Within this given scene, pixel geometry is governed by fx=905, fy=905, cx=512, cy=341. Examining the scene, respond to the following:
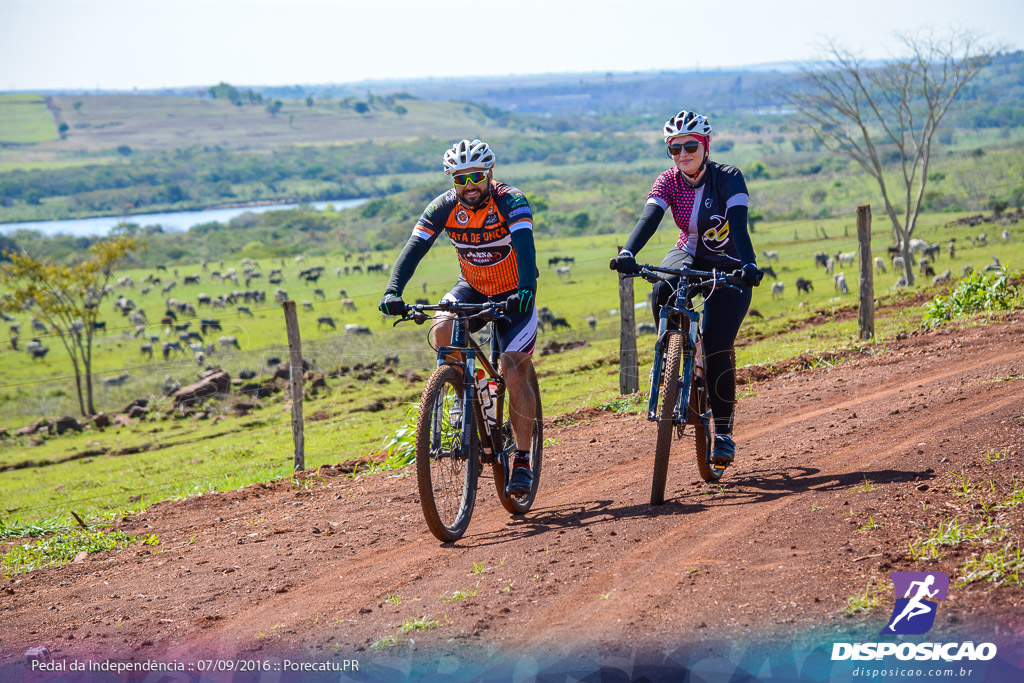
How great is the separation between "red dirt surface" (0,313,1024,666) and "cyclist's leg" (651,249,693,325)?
126cm

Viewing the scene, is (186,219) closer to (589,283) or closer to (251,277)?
(251,277)

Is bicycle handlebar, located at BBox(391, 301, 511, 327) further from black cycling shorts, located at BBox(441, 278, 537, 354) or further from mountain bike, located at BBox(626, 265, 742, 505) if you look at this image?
mountain bike, located at BBox(626, 265, 742, 505)

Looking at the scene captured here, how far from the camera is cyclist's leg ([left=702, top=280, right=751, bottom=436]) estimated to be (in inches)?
235

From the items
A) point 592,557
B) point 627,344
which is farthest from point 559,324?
point 592,557

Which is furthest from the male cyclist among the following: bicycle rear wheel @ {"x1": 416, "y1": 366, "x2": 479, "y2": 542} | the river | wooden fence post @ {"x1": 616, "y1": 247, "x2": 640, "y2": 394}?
the river

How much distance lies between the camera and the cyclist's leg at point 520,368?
5.76 m

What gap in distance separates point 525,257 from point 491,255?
1.41ft

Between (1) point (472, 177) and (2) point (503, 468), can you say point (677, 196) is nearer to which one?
(1) point (472, 177)

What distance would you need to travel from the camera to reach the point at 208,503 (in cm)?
864

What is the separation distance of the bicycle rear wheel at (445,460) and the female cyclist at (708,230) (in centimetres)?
140

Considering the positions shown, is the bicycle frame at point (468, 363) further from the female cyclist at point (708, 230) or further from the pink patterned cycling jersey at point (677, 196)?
the pink patterned cycling jersey at point (677, 196)

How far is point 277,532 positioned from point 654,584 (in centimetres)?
346

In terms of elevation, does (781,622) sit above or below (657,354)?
below

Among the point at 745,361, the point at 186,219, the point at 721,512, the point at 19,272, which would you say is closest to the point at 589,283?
the point at 19,272
